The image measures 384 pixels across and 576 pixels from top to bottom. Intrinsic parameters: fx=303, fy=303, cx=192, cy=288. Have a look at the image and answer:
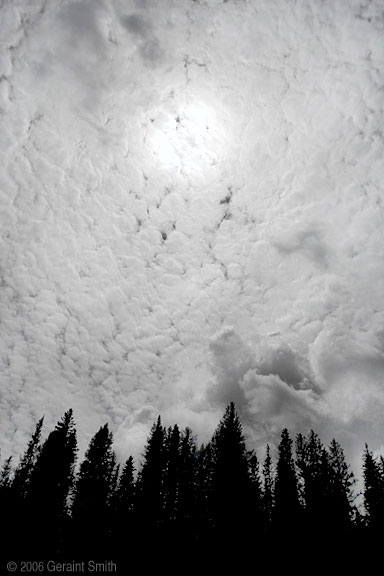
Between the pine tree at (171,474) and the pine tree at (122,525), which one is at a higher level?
the pine tree at (171,474)

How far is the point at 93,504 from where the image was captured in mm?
30969

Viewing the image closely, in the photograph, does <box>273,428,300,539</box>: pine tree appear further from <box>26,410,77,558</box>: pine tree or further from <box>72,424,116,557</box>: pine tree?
<box>26,410,77,558</box>: pine tree

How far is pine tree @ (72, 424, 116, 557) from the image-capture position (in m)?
26.7

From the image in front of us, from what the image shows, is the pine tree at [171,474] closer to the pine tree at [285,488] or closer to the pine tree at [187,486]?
the pine tree at [187,486]

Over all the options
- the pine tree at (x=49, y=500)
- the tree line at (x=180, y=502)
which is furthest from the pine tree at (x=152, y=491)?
the pine tree at (x=49, y=500)

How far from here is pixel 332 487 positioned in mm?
28906

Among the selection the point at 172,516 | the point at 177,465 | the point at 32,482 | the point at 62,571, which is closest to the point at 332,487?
the point at 172,516

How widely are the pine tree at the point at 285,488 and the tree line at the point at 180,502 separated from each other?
136 millimetres

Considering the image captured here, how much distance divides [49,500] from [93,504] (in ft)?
17.1

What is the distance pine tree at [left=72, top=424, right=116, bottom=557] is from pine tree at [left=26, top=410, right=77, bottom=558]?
154 centimetres

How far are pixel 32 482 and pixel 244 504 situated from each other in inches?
835

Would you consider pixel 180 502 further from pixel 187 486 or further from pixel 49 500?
pixel 49 500

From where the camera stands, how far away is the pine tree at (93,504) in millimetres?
26672

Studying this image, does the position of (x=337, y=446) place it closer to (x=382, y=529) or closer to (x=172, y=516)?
(x=172, y=516)
